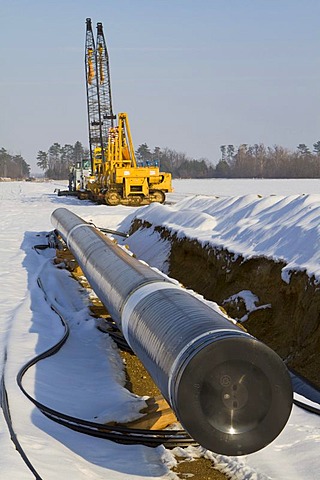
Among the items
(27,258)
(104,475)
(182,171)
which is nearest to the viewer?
(104,475)

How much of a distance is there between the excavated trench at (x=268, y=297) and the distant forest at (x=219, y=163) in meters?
77.1

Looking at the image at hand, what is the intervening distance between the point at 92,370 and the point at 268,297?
13.5 feet

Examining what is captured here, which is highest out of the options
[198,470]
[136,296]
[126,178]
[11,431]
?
[126,178]

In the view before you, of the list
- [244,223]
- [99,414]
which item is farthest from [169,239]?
[99,414]

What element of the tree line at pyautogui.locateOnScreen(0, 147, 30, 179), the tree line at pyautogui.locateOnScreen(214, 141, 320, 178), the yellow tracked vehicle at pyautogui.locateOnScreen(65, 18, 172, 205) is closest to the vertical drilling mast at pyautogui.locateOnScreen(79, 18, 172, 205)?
the yellow tracked vehicle at pyautogui.locateOnScreen(65, 18, 172, 205)

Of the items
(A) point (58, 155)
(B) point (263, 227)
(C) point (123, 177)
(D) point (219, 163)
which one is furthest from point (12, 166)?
(B) point (263, 227)

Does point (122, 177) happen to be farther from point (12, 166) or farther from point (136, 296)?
point (12, 166)

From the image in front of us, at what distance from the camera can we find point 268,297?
1007 cm

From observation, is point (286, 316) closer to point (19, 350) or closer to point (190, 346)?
point (19, 350)

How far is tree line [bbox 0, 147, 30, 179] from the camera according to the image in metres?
162

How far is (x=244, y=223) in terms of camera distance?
13.7m

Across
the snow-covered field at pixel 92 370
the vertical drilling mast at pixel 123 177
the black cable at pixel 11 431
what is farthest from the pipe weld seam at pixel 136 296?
the vertical drilling mast at pixel 123 177

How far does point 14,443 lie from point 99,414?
1325 millimetres

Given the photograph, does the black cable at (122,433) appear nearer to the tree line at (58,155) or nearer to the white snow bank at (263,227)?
the white snow bank at (263,227)
